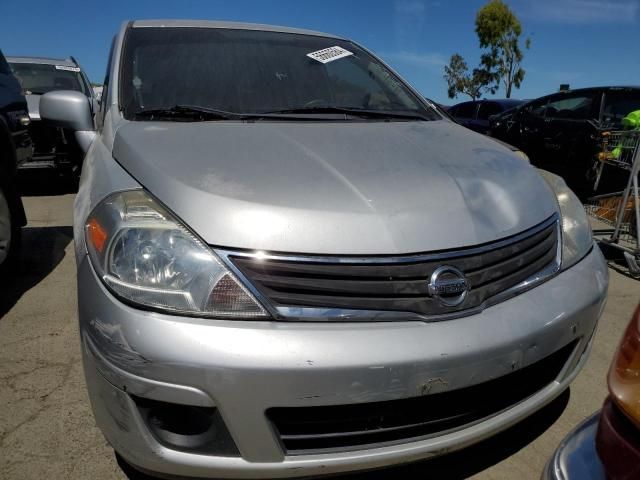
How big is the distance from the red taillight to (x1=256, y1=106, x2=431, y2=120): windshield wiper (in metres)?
1.70

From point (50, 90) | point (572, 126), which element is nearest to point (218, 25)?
point (572, 126)

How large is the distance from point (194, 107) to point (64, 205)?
15.9 feet

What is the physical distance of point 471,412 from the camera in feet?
5.35

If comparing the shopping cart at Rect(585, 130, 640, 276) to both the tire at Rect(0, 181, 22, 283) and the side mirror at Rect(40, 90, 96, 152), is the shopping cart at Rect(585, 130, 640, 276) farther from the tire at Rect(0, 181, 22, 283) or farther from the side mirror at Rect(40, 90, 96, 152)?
the tire at Rect(0, 181, 22, 283)

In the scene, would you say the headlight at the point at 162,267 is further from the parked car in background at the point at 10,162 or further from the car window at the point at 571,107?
the car window at the point at 571,107

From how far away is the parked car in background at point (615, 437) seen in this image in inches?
39.2

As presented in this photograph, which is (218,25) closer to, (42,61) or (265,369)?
(265,369)

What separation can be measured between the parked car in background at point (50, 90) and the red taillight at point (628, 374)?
21.9 feet

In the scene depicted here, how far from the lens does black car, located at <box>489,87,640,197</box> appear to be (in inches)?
263

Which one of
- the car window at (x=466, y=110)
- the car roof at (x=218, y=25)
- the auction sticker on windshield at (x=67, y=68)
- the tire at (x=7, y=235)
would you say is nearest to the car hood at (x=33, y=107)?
the auction sticker on windshield at (x=67, y=68)

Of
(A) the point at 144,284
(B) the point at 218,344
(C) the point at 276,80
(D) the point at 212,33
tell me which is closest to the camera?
(B) the point at 218,344

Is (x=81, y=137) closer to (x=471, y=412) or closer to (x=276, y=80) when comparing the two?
(x=276, y=80)

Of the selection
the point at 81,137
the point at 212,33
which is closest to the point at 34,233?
the point at 81,137

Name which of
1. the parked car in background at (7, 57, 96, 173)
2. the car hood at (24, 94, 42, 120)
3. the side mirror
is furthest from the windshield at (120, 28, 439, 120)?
the car hood at (24, 94, 42, 120)
